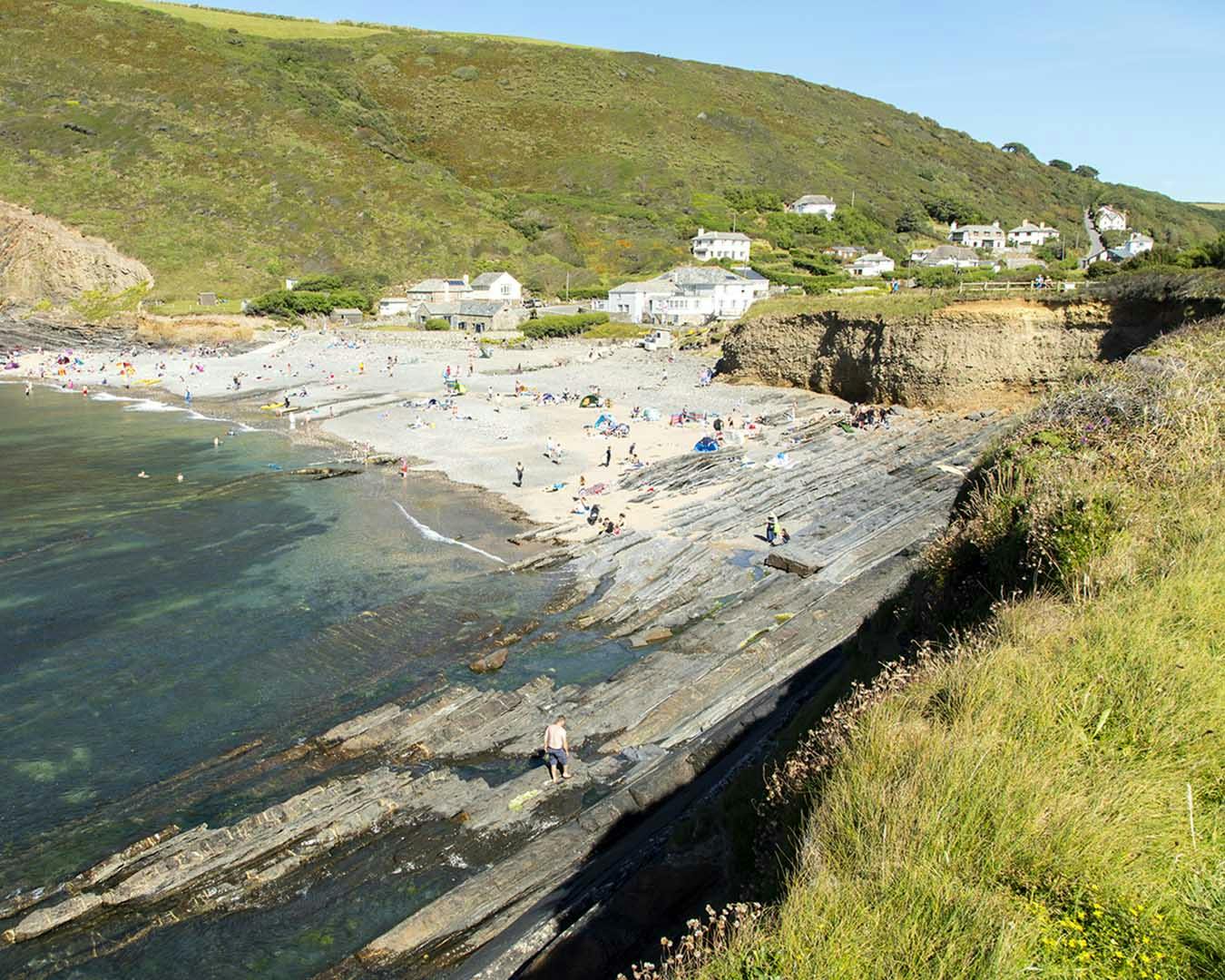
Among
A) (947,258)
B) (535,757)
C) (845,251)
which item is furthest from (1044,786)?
(947,258)

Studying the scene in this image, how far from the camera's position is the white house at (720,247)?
10519 cm

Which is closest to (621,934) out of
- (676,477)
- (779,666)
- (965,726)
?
(965,726)

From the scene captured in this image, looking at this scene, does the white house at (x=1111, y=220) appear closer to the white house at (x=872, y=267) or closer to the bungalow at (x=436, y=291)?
the white house at (x=872, y=267)

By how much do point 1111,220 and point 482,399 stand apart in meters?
148

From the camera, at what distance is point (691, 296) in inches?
3366

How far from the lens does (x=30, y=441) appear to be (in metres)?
45.1

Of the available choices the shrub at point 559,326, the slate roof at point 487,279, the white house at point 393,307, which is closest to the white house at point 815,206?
the slate roof at point 487,279

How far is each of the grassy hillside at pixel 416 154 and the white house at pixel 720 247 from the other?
440 cm

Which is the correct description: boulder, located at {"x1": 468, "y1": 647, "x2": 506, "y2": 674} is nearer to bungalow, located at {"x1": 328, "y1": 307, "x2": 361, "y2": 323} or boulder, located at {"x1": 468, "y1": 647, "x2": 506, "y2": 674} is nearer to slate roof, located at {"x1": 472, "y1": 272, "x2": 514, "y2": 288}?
bungalow, located at {"x1": 328, "y1": 307, "x2": 361, "y2": 323}

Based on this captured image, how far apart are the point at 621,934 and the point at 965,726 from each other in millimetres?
4775

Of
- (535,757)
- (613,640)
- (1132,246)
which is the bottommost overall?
(535,757)

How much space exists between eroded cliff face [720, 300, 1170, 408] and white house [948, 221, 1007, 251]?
94.7 metres

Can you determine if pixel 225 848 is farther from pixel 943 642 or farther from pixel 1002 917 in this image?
pixel 1002 917

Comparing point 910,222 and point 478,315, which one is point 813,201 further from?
point 478,315
